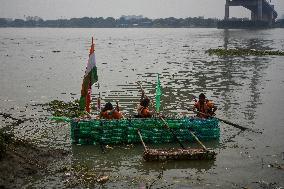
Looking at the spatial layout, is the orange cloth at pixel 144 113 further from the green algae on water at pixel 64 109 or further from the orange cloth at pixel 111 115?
the green algae on water at pixel 64 109

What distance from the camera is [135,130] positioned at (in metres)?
15.2

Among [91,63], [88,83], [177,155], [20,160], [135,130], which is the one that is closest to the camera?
[20,160]

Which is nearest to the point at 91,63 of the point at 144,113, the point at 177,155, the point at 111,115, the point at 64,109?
the point at 111,115

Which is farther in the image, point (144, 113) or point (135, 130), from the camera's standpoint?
point (144, 113)

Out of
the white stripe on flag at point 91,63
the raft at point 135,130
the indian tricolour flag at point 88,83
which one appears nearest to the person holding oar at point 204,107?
the raft at point 135,130

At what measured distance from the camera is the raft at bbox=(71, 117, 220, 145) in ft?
49.2

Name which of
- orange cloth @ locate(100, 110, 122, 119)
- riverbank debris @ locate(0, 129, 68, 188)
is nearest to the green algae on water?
orange cloth @ locate(100, 110, 122, 119)

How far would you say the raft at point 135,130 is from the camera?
49.2ft

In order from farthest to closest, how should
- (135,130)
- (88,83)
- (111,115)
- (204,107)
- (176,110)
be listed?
(176,110) → (204,107) → (88,83) → (111,115) → (135,130)

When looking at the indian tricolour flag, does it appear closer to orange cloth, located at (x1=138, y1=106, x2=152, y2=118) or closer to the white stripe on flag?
the white stripe on flag

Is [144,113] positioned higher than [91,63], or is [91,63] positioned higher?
[91,63]

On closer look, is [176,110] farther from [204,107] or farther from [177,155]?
[177,155]

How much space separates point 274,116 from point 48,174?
1303 centimetres

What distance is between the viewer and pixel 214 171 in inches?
520
